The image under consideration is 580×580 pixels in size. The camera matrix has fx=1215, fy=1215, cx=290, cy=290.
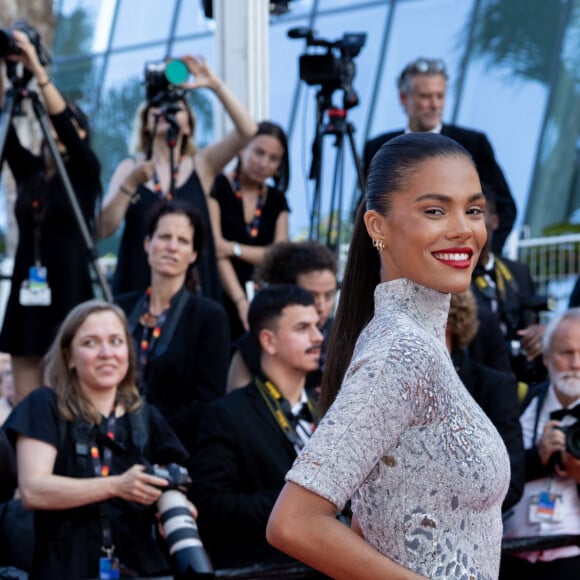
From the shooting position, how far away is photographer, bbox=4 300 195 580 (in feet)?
12.4

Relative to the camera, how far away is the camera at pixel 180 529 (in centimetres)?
352

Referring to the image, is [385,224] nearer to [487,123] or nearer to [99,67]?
[487,123]

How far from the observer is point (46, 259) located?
204 inches

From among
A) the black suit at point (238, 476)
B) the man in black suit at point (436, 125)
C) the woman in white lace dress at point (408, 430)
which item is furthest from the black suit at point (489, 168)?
the woman in white lace dress at point (408, 430)

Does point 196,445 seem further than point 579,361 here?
No

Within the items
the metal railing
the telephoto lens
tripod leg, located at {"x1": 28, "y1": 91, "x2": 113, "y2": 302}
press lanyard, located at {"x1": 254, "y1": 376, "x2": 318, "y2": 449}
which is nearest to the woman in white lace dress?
the telephoto lens

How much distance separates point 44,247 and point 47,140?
500mm

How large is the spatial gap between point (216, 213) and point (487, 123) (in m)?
7.58

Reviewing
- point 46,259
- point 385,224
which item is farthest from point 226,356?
point 385,224

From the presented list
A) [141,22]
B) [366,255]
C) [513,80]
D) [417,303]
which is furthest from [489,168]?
[141,22]

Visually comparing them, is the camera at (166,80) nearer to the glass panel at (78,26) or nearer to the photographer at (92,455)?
the photographer at (92,455)

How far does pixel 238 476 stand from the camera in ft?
13.5

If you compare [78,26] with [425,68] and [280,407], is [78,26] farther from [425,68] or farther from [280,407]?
[280,407]

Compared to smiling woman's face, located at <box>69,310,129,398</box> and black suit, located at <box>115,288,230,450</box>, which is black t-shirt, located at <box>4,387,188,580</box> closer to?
smiling woman's face, located at <box>69,310,129,398</box>
